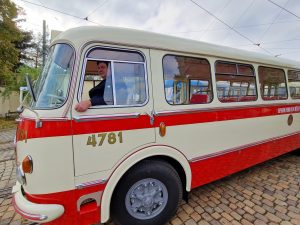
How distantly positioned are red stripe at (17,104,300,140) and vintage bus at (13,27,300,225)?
1 cm

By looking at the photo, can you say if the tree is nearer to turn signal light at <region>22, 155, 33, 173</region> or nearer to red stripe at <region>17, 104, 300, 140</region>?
red stripe at <region>17, 104, 300, 140</region>

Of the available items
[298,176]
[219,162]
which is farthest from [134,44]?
[298,176]

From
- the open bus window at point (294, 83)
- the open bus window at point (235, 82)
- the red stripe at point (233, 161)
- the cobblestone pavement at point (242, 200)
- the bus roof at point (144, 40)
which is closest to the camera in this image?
the bus roof at point (144, 40)

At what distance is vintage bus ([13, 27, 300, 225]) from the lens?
6.95 feet

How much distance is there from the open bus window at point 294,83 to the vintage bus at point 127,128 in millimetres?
2039

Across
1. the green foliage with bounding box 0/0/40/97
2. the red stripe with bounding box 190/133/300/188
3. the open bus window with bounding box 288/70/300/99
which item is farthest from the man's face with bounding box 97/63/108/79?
the green foliage with bounding box 0/0/40/97

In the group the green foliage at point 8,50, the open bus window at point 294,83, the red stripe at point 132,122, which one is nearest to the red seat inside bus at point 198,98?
the red stripe at point 132,122

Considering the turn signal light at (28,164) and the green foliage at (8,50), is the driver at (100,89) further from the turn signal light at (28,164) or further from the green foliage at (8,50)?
the green foliage at (8,50)

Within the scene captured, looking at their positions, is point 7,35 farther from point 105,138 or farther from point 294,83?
point 294,83

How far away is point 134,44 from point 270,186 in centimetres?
360

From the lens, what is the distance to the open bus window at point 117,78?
91.8 inches

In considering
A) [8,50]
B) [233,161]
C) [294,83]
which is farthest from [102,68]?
[8,50]

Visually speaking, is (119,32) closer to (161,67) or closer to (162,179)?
(161,67)

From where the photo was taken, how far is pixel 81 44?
221cm
